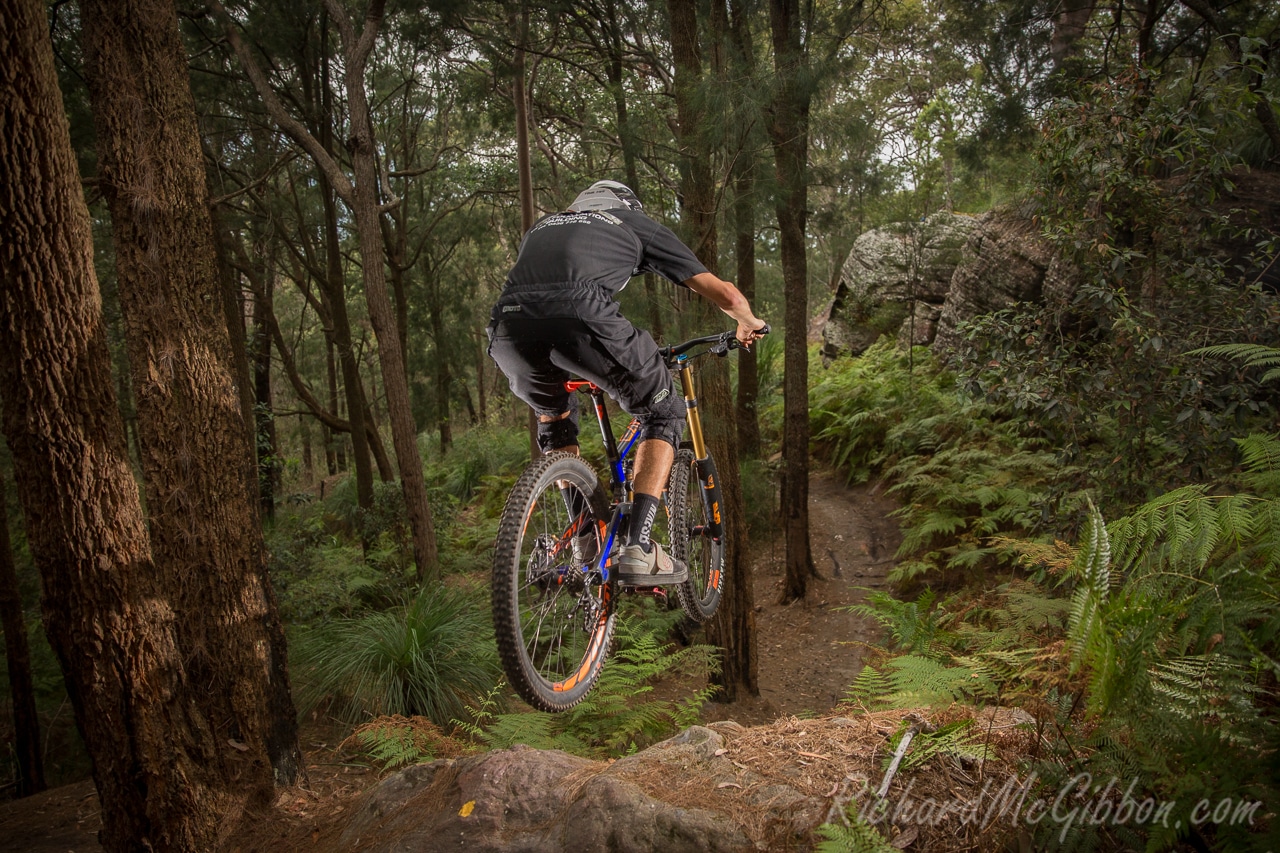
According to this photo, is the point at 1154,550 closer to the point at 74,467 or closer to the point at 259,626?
the point at 259,626

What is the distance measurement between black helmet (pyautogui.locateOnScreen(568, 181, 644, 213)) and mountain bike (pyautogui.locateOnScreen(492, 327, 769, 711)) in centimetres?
76

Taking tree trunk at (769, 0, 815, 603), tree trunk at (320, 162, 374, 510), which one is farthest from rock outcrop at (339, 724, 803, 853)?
tree trunk at (320, 162, 374, 510)

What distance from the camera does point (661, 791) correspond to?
8.40 feet

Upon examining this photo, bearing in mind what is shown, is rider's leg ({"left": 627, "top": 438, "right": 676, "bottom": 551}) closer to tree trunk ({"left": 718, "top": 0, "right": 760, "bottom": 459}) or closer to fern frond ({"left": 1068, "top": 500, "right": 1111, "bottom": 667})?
fern frond ({"left": 1068, "top": 500, "right": 1111, "bottom": 667})

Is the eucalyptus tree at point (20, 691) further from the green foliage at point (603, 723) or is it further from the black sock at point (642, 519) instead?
the black sock at point (642, 519)

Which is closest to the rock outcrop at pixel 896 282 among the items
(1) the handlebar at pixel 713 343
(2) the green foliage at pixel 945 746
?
(1) the handlebar at pixel 713 343

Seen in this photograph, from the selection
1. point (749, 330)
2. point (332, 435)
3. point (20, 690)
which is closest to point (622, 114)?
point (749, 330)

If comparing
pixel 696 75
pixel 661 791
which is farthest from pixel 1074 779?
pixel 696 75

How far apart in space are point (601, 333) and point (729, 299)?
78 cm

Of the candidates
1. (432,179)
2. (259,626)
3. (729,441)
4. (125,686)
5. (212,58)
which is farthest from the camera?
(432,179)

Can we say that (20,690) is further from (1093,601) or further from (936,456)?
(936,456)

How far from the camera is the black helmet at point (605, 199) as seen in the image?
3424mm

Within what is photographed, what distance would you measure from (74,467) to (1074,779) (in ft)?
13.0

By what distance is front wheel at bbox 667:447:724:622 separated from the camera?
429 centimetres
